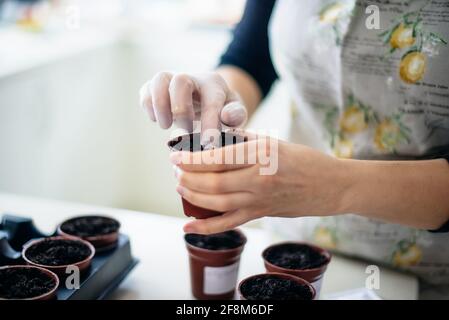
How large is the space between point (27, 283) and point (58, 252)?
12cm

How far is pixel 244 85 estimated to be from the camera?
4.58ft

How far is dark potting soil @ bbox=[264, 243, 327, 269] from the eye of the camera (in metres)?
1.03

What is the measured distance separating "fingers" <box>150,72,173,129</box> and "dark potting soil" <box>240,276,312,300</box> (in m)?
0.32

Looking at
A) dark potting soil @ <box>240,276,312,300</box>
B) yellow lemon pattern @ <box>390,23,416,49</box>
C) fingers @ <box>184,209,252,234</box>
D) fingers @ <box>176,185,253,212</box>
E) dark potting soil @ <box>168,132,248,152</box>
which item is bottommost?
dark potting soil @ <box>240,276,312,300</box>

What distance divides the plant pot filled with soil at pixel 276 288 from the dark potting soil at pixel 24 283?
0.33 meters

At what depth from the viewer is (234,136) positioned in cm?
85

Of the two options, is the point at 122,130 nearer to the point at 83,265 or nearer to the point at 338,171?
the point at 83,265

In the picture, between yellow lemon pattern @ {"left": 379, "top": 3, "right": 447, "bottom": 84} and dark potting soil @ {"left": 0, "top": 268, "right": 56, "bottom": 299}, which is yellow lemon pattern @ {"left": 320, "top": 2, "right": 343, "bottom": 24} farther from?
dark potting soil @ {"left": 0, "top": 268, "right": 56, "bottom": 299}

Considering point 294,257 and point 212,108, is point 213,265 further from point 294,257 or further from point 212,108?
point 212,108

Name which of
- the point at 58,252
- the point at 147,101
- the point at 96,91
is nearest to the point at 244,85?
the point at 147,101

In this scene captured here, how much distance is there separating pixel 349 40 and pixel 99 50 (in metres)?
1.89

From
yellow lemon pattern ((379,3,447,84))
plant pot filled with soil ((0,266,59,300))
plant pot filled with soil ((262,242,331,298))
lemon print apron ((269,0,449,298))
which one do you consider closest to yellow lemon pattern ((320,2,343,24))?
lemon print apron ((269,0,449,298))

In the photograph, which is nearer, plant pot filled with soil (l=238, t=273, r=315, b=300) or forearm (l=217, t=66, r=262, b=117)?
plant pot filled with soil (l=238, t=273, r=315, b=300)

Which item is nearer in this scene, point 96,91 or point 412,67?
point 412,67
